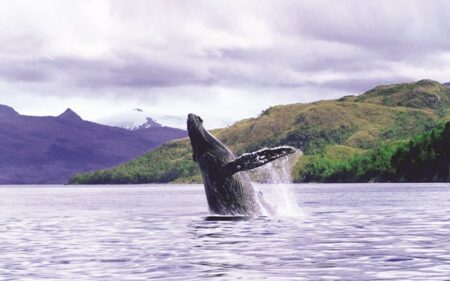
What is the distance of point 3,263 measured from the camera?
2630 cm

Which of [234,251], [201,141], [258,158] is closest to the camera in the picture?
[234,251]

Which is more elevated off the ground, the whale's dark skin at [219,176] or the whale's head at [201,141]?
the whale's head at [201,141]

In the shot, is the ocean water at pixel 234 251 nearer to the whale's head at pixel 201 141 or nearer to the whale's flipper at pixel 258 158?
the whale's flipper at pixel 258 158

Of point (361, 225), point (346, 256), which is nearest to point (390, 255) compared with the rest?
point (346, 256)

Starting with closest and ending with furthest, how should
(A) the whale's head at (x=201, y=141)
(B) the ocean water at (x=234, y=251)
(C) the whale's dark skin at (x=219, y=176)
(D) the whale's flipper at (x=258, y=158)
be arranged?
1. (B) the ocean water at (x=234, y=251)
2. (D) the whale's flipper at (x=258, y=158)
3. (C) the whale's dark skin at (x=219, y=176)
4. (A) the whale's head at (x=201, y=141)

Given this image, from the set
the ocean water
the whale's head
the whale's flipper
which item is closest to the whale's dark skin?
the whale's head

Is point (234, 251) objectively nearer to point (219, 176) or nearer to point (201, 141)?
point (219, 176)

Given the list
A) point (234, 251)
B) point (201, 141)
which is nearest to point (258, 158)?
point (201, 141)

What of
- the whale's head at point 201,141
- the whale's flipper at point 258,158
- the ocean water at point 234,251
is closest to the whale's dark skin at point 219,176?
the whale's head at point 201,141

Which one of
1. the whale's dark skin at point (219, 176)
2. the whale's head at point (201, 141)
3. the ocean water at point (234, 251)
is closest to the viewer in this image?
the ocean water at point (234, 251)

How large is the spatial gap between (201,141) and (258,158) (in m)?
5.49

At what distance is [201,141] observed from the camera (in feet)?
137

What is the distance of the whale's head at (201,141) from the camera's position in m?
41.5

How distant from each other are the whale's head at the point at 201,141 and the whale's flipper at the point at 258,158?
97.7 inches
